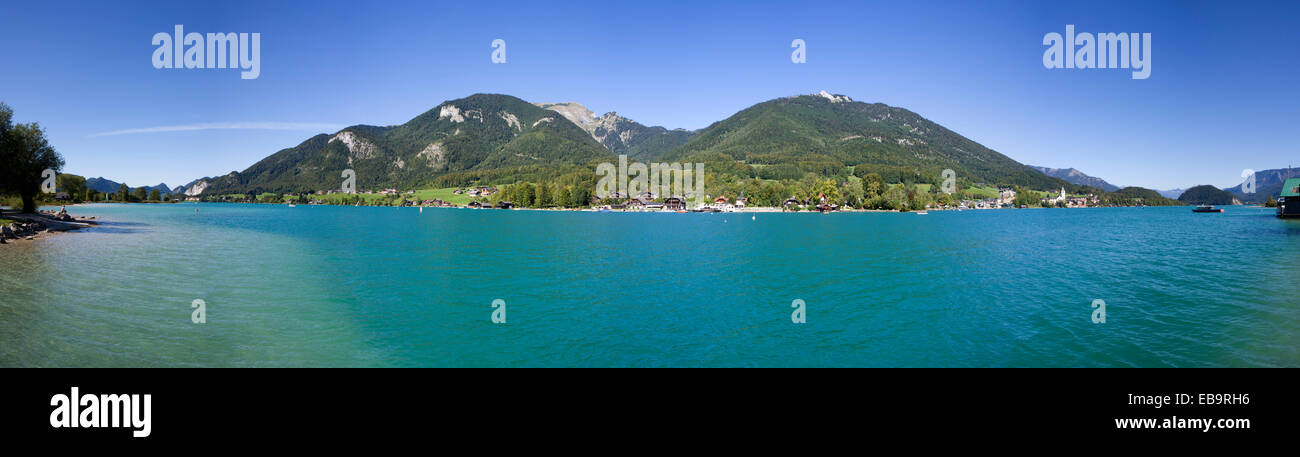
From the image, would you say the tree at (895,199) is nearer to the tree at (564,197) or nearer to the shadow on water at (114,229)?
the tree at (564,197)

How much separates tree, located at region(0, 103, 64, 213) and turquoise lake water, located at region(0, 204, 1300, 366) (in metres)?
16.1

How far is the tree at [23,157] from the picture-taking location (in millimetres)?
44594

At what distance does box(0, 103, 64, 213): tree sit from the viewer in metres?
44.6

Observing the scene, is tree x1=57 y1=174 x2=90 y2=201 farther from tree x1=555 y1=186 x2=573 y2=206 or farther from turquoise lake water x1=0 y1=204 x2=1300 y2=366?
turquoise lake water x1=0 y1=204 x2=1300 y2=366

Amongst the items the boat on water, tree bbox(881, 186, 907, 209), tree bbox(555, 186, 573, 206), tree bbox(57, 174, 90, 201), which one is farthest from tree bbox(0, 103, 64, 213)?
tree bbox(881, 186, 907, 209)

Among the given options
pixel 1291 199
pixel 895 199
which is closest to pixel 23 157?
pixel 1291 199

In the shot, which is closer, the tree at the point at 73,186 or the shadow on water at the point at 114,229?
the shadow on water at the point at 114,229

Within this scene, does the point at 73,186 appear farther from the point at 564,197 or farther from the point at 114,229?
the point at 564,197

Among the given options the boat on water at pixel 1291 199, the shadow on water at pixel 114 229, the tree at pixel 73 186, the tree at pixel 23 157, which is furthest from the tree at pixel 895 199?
the tree at pixel 73 186

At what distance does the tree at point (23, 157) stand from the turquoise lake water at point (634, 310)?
1613cm
